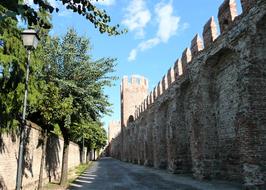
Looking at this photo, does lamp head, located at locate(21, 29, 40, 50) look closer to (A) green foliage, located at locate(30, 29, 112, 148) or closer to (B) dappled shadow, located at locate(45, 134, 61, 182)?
(A) green foliage, located at locate(30, 29, 112, 148)

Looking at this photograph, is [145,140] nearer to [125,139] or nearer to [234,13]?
[125,139]

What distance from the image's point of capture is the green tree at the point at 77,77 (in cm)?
1482

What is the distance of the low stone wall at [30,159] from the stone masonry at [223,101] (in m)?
8.27

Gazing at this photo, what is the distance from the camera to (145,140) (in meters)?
37.3

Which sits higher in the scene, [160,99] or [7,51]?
[160,99]

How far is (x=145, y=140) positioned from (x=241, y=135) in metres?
25.6

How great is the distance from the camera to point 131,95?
61.5 meters

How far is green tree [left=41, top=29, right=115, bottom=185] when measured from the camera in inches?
583

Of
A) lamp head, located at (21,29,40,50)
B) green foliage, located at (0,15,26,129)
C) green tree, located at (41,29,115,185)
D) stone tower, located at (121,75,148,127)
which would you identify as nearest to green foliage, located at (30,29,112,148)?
green tree, located at (41,29,115,185)

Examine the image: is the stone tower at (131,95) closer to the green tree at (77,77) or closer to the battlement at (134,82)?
the battlement at (134,82)

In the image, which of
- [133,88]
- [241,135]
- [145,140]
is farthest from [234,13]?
[133,88]

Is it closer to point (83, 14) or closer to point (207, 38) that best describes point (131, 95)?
point (207, 38)

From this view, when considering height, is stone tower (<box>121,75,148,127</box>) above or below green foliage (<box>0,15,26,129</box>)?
above

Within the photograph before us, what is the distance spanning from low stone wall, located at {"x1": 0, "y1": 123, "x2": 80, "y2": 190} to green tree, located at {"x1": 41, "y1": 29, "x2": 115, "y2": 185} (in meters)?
1.32
